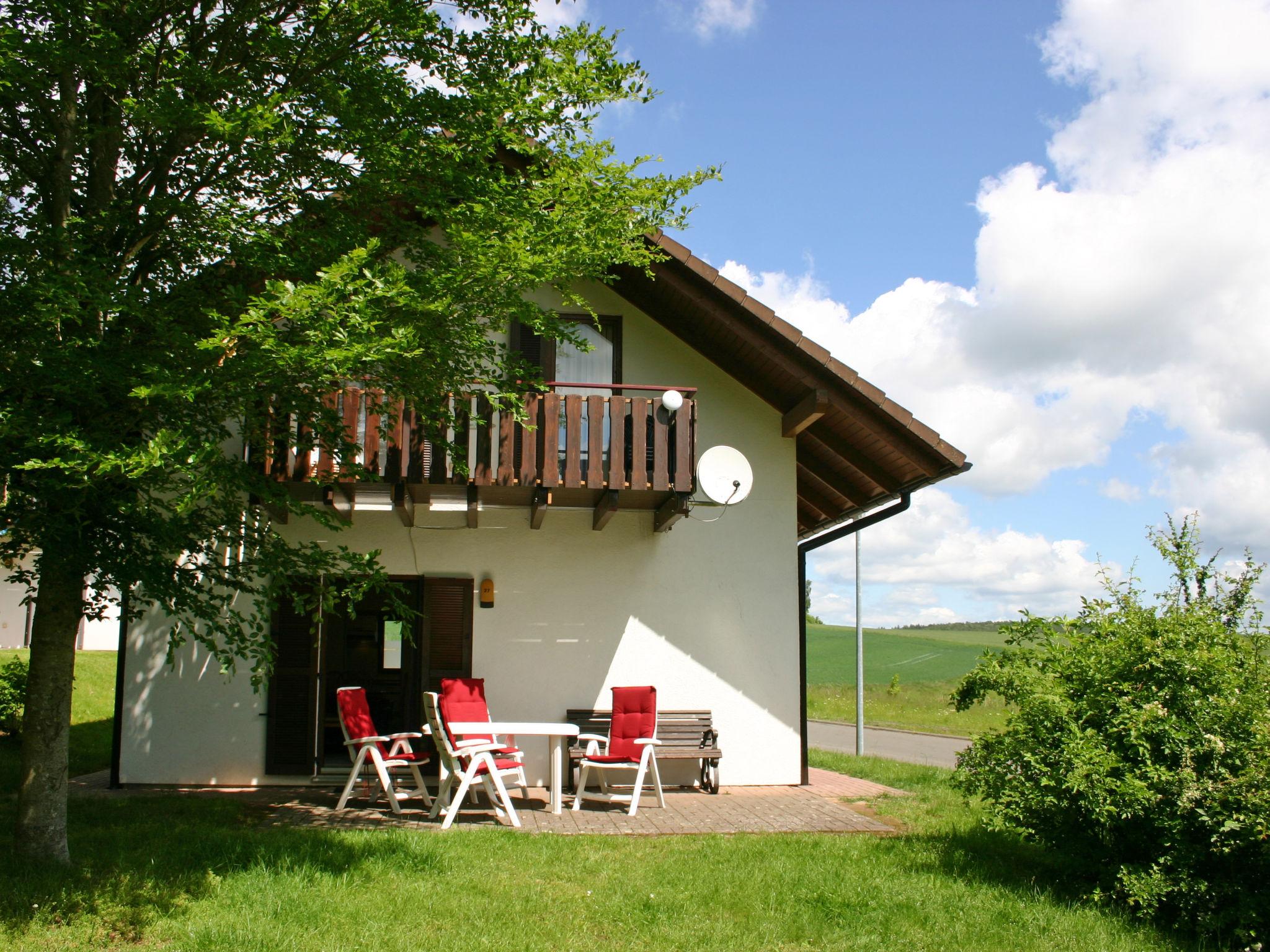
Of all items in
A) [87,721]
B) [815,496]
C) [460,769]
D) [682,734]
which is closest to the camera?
[460,769]

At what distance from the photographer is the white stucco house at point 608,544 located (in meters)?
9.32

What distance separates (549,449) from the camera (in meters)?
9.14

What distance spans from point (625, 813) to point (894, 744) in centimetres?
1184

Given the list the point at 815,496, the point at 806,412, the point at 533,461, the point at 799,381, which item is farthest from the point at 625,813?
the point at 815,496

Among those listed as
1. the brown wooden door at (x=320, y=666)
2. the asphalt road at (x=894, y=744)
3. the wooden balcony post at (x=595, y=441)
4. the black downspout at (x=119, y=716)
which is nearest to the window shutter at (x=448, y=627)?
the brown wooden door at (x=320, y=666)

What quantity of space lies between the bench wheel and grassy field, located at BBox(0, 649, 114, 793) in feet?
19.7

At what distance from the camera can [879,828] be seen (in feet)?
25.4

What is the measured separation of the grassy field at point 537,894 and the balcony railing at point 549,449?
314 cm

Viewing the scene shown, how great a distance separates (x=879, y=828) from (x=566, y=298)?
4662 millimetres

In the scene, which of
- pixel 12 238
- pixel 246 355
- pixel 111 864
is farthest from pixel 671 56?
pixel 111 864

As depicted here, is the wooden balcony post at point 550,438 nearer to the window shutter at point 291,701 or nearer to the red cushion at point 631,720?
the red cushion at point 631,720

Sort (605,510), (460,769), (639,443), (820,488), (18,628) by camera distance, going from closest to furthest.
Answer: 1. (460,769)
2. (639,443)
3. (605,510)
4. (820,488)
5. (18,628)

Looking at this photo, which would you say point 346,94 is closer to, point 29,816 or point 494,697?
point 29,816

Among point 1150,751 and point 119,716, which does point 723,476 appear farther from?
point 119,716
